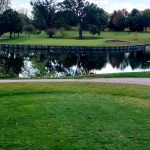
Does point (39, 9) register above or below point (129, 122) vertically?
above

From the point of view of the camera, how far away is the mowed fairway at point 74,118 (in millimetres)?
11984

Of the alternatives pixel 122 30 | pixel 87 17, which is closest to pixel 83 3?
pixel 87 17

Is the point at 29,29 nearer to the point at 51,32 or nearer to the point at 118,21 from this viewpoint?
the point at 51,32

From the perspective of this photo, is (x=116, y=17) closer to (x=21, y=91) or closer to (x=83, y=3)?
(x=83, y=3)

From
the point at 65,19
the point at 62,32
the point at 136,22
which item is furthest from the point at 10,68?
the point at 136,22

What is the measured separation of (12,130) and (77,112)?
11.5 feet

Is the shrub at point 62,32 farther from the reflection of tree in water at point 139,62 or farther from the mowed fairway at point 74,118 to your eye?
the mowed fairway at point 74,118

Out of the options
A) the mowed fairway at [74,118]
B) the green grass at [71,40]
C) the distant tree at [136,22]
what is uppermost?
the distant tree at [136,22]

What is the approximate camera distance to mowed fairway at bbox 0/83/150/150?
11984 mm

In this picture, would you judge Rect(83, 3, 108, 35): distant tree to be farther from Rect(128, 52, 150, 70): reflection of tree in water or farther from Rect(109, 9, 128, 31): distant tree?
Rect(128, 52, 150, 70): reflection of tree in water

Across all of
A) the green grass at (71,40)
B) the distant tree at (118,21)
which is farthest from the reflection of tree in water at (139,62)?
the distant tree at (118,21)

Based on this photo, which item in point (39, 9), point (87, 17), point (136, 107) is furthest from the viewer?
point (39, 9)

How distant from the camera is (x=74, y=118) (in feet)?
49.0

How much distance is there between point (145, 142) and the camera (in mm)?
12086
